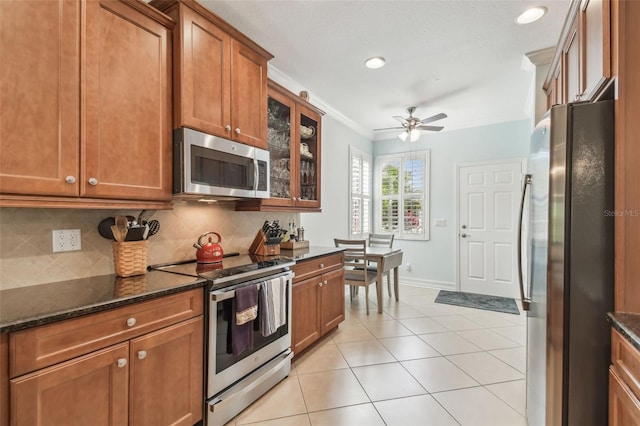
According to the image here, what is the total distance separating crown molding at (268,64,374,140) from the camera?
319 centimetres

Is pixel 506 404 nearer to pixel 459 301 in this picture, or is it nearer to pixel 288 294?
pixel 288 294

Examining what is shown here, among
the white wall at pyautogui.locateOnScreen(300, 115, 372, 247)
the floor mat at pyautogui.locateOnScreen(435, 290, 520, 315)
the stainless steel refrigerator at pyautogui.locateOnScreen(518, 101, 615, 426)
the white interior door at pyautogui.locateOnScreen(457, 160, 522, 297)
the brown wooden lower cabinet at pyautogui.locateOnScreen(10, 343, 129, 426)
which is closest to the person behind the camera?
the brown wooden lower cabinet at pyautogui.locateOnScreen(10, 343, 129, 426)

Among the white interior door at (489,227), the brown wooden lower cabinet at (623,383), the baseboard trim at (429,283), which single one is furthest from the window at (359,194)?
the brown wooden lower cabinet at (623,383)

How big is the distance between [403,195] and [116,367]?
16.3 feet

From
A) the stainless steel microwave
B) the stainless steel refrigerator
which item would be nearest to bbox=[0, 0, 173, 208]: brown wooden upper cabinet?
the stainless steel microwave

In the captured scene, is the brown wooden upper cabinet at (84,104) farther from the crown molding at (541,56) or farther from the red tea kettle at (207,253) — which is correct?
the crown molding at (541,56)

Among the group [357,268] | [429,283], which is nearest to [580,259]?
[357,268]

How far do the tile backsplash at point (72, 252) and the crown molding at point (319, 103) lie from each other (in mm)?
1686

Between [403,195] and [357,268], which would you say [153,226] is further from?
[403,195]

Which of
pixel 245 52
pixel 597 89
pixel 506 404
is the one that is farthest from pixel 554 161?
pixel 245 52

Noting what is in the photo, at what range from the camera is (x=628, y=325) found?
3.42 feet

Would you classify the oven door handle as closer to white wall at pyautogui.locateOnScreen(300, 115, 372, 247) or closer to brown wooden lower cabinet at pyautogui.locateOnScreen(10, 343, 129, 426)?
brown wooden lower cabinet at pyautogui.locateOnScreen(10, 343, 129, 426)

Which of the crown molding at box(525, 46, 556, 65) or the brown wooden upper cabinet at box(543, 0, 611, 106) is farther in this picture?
the crown molding at box(525, 46, 556, 65)

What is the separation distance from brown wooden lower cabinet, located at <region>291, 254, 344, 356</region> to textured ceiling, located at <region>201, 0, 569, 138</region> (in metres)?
1.95
